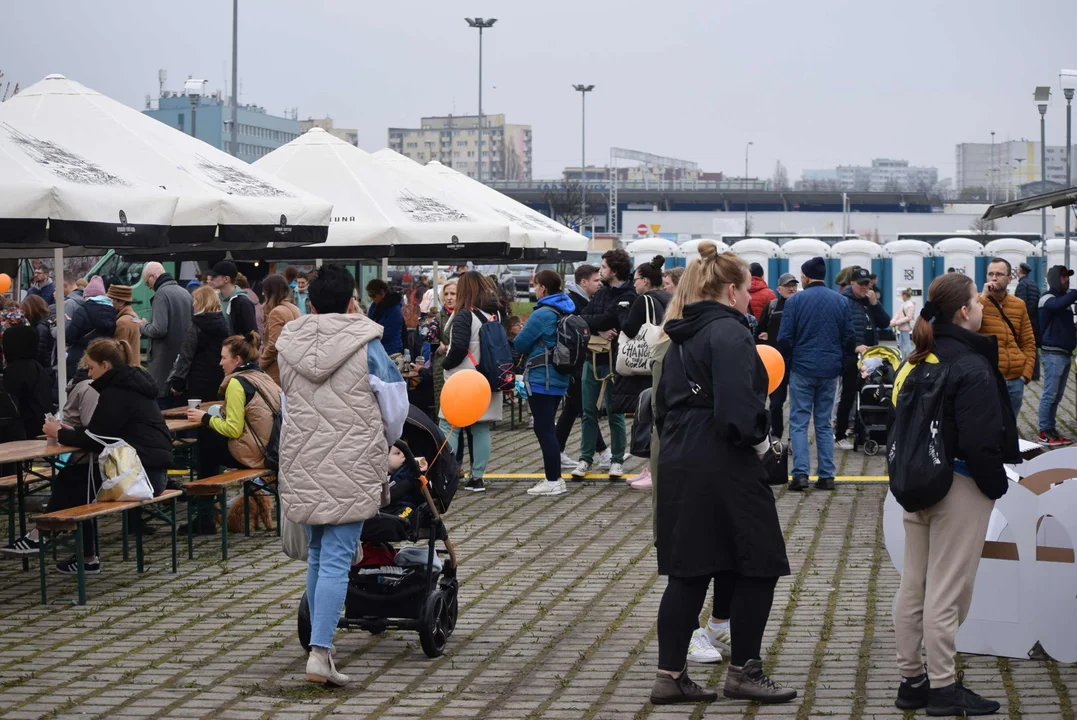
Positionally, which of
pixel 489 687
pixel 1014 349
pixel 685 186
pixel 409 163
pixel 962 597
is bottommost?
pixel 489 687

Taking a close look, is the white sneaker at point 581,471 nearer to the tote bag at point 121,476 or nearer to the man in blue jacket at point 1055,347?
the tote bag at point 121,476

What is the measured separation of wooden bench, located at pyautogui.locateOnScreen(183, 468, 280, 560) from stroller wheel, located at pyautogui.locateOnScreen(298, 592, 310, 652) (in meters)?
2.62

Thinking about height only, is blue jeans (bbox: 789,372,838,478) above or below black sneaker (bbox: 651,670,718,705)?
above

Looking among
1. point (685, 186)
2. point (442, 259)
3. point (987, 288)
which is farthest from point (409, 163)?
point (685, 186)

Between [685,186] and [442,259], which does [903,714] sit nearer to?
[442,259]

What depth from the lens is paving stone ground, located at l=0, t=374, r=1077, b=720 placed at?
554cm

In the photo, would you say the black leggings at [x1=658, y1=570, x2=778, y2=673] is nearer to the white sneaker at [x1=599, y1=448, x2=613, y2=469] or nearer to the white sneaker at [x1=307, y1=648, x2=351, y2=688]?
the white sneaker at [x1=307, y1=648, x2=351, y2=688]

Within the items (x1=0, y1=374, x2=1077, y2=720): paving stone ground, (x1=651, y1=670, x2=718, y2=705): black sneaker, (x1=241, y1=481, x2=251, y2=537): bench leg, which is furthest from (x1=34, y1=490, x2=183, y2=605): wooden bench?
(x1=651, y1=670, x2=718, y2=705): black sneaker

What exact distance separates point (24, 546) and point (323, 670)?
4050 millimetres

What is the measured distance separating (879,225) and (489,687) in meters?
78.8

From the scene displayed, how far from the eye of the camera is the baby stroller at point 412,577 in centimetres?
619

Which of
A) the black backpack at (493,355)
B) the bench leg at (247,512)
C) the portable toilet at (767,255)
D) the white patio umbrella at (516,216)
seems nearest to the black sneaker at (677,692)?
the bench leg at (247,512)

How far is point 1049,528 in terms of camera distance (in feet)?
20.4

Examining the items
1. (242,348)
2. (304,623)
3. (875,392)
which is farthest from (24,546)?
(875,392)
